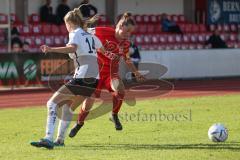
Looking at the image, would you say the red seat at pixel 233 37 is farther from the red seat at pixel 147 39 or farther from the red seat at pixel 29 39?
the red seat at pixel 29 39

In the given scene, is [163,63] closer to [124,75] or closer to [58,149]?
[124,75]

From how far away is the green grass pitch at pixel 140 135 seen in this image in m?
10.5

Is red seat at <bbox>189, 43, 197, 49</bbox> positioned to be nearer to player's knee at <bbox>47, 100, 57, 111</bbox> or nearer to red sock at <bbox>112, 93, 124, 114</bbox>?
red sock at <bbox>112, 93, 124, 114</bbox>

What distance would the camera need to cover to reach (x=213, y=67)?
103ft

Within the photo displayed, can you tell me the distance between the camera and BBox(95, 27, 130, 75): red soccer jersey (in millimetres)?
13516

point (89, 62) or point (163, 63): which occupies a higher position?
point (89, 62)

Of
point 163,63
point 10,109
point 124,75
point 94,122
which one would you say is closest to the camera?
point 94,122

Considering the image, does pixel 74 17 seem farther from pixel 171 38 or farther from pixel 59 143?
pixel 171 38

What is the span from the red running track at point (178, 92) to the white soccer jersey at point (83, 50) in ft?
29.4

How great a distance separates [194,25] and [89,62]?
26475 mm

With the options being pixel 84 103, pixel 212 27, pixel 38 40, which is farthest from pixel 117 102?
pixel 212 27

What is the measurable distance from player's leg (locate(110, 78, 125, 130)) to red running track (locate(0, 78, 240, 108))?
667cm

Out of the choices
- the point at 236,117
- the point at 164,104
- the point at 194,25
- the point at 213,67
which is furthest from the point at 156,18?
the point at 236,117

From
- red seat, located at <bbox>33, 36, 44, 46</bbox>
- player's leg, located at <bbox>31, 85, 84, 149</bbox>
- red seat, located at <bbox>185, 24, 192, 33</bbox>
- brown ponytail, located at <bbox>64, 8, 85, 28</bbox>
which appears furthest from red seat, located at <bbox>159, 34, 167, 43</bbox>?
brown ponytail, located at <bbox>64, 8, 85, 28</bbox>
